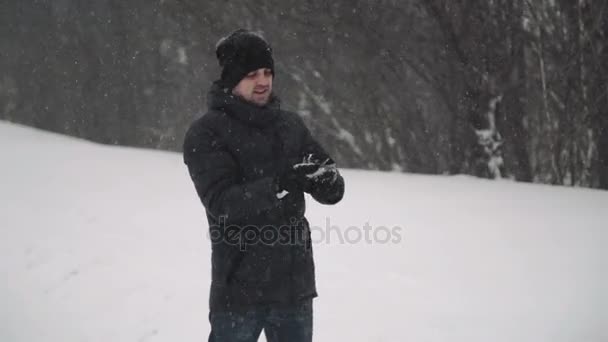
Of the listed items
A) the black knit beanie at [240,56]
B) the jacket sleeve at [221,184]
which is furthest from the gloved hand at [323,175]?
the black knit beanie at [240,56]

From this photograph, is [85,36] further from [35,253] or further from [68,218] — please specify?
[35,253]

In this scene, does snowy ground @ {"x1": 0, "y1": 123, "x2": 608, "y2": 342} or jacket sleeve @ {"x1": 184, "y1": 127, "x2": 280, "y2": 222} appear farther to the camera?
snowy ground @ {"x1": 0, "y1": 123, "x2": 608, "y2": 342}

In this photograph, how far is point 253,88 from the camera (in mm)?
2100

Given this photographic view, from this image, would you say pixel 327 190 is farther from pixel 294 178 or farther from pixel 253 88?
pixel 253 88

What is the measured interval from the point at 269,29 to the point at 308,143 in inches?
229

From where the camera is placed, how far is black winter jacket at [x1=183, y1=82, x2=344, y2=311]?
77.9 inches

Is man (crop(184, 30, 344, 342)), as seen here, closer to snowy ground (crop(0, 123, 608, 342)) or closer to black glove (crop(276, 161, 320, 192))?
black glove (crop(276, 161, 320, 192))

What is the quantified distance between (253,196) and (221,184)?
112 millimetres

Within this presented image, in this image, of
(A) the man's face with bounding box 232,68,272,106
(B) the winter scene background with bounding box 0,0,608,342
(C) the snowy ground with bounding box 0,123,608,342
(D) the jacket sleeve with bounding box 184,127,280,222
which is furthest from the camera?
(B) the winter scene background with bounding box 0,0,608,342

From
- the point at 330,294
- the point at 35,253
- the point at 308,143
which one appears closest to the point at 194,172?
the point at 308,143

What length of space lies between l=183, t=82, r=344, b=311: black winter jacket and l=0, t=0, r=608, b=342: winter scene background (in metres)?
1.64

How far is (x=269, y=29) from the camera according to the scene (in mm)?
7797

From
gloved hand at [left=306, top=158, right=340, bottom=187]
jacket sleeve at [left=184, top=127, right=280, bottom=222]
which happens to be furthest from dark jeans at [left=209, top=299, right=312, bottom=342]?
gloved hand at [left=306, top=158, right=340, bottom=187]

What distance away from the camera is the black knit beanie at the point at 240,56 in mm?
2096
